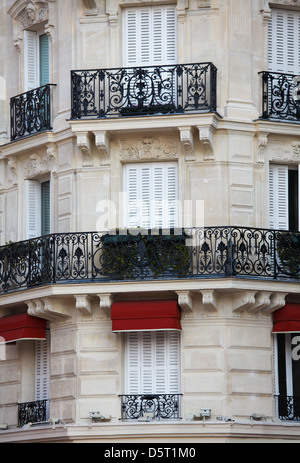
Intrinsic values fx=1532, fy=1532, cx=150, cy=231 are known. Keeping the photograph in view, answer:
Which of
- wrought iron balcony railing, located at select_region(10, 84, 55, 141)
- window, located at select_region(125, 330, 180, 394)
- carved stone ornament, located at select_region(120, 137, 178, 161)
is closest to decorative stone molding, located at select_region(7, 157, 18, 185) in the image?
wrought iron balcony railing, located at select_region(10, 84, 55, 141)

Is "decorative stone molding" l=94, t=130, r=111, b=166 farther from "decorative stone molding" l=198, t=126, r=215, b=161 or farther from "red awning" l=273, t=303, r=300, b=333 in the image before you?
"red awning" l=273, t=303, r=300, b=333

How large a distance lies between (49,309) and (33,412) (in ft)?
8.86

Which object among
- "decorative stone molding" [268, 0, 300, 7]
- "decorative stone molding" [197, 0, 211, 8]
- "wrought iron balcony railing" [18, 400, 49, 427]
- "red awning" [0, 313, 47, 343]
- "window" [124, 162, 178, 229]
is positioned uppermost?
"decorative stone molding" [268, 0, 300, 7]

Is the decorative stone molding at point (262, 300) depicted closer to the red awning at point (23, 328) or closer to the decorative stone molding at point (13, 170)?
the red awning at point (23, 328)

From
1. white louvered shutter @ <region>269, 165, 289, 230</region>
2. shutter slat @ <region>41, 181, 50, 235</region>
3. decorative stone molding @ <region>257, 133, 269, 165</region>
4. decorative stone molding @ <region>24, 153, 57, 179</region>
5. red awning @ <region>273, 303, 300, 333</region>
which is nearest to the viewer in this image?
red awning @ <region>273, 303, 300, 333</region>

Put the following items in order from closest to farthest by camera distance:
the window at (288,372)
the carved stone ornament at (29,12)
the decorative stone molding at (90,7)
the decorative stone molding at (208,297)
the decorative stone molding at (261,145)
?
the decorative stone molding at (208,297) → the window at (288,372) → the decorative stone molding at (261,145) → the decorative stone molding at (90,7) → the carved stone ornament at (29,12)

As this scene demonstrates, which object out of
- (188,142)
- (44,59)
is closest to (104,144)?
(188,142)

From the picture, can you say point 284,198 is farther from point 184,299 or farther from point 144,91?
point 144,91

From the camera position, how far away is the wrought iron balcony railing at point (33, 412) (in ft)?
117

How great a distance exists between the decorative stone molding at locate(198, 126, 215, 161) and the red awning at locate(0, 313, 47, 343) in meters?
5.42

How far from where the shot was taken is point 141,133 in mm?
35344

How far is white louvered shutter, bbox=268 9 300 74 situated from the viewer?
3631cm

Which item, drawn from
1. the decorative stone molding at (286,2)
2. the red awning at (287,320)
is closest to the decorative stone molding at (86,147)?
the decorative stone molding at (286,2)

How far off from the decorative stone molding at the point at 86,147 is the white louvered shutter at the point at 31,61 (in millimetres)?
2971
